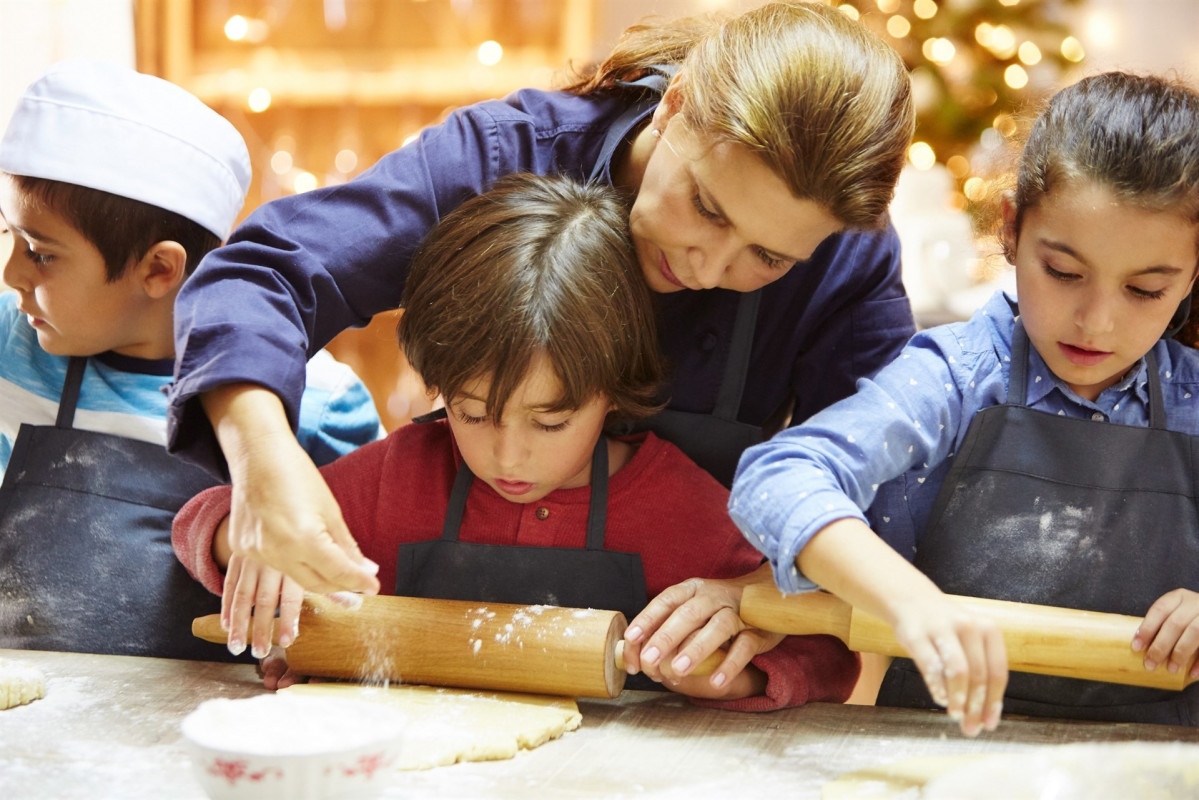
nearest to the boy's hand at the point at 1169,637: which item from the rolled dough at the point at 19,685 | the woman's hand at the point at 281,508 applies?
the woman's hand at the point at 281,508

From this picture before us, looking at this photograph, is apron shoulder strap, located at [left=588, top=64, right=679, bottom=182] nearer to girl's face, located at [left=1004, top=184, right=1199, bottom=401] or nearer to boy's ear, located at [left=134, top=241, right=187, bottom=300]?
girl's face, located at [left=1004, top=184, right=1199, bottom=401]

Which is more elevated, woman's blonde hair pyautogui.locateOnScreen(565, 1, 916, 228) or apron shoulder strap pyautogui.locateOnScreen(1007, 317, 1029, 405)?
woman's blonde hair pyautogui.locateOnScreen(565, 1, 916, 228)

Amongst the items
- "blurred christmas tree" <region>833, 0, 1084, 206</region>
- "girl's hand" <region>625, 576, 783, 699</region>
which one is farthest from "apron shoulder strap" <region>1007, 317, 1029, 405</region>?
"blurred christmas tree" <region>833, 0, 1084, 206</region>

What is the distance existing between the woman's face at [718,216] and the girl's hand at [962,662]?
43 centimetres

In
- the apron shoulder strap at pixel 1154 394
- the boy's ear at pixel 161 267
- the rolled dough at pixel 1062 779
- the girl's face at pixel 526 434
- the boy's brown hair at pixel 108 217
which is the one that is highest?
the boy's brown hair at pixel 108 217

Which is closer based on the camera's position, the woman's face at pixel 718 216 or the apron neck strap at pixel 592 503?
the woman's face at pixel 718 216

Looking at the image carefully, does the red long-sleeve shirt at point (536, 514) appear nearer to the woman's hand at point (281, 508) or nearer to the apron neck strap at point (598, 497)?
the apron neck strap at point (598, 497)

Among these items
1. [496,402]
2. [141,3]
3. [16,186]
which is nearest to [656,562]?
[496,402]

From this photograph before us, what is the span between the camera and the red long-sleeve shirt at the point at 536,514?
1.30 metres

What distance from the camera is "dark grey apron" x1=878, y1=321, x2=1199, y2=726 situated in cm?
117

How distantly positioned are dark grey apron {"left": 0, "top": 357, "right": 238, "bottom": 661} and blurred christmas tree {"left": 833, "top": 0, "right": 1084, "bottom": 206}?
2.15 metres

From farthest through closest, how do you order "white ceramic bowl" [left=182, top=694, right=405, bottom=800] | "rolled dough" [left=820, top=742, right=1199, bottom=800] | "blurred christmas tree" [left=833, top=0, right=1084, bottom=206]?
"blurred christmas tree" [left=833, top=0, right=1084, bottom=206] < "rolled dough" [left=820, top=742, right=1199, bottom=800] < "white ceramic bowl" [left=182, top=694, right=405, bottom=800]

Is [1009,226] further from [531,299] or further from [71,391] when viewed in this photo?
[71,391]

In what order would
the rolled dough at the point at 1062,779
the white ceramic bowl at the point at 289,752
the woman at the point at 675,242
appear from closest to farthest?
the white ceramic bowl at the point at 289,752
the rolled dough at the point at 1062,779
the woman at the point at 675,242
